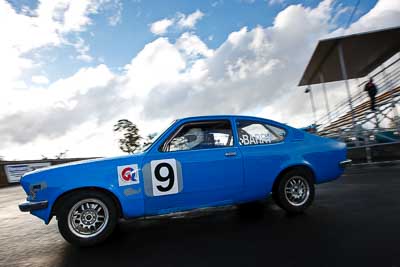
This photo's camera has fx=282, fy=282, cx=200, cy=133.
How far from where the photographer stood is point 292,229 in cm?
361

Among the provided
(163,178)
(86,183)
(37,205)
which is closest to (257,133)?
(163,178)

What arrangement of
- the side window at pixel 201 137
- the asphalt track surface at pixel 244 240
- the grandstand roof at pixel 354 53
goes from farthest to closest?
the grandstand roof at pixel 354 53, the side window at pixel 201 137, the asphalt track surface at pixel 244 240

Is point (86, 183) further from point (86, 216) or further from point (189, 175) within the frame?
point (189, 175)

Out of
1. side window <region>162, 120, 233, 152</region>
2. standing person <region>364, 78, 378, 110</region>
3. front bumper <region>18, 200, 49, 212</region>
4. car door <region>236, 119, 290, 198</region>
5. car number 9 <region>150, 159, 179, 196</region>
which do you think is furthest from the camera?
standing person <region>364, 78, 378, 110</region>

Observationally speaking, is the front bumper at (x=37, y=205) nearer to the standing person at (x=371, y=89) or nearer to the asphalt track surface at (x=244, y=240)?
the asphalt track surface at (x=244, y=240)

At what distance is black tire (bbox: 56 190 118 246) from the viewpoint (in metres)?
3.47

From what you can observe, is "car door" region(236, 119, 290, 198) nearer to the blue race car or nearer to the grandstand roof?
the blue race car

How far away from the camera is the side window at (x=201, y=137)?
3980 mm

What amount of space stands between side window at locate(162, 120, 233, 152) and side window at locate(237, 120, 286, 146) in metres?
0.19

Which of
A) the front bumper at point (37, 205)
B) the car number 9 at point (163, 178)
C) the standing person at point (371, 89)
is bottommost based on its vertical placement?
the front bumper at point (37, 205)

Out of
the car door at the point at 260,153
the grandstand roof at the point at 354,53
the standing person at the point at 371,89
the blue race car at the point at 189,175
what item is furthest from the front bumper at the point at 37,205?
the standing person at the point at 371,89

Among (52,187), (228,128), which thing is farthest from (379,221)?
(52,187)

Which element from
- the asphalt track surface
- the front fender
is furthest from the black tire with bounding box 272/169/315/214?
the front fender

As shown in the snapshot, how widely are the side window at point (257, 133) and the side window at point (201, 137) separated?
19 centimetres
